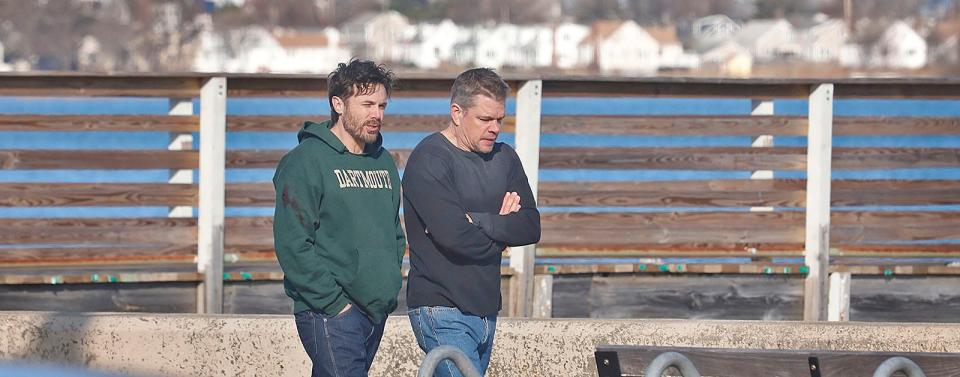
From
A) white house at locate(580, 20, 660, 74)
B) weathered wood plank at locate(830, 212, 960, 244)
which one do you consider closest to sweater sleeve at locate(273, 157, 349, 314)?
weathered wood plank at locate(830, 212, 960, 244)

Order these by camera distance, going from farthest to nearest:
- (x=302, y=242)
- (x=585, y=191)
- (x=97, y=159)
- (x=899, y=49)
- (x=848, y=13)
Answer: (x=848, y=13) → (x=899, y=49) → (x=585, y=191) → (x=97, y=159) → (x=302, y=242)

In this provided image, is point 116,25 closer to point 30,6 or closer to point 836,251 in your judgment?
point 30,6

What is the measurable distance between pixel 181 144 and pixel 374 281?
4.95 meters

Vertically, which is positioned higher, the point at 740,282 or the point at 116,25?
Result: the point at 116,25

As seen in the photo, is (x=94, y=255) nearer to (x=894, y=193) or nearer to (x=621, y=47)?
(x=894, y=193)

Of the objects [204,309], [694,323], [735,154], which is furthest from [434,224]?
[735,154]

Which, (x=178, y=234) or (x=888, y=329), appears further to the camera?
(x=178, y=234)

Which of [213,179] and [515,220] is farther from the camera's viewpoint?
[213,179]

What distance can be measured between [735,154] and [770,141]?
395mm

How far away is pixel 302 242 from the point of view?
5.54 m

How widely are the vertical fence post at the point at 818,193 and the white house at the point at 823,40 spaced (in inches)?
3966

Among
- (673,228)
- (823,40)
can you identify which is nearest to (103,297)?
(673,228)

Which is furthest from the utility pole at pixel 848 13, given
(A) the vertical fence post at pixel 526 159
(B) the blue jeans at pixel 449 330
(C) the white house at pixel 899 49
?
(B) the blue jeans at pixel 449 330

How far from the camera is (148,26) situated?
11100 cm
